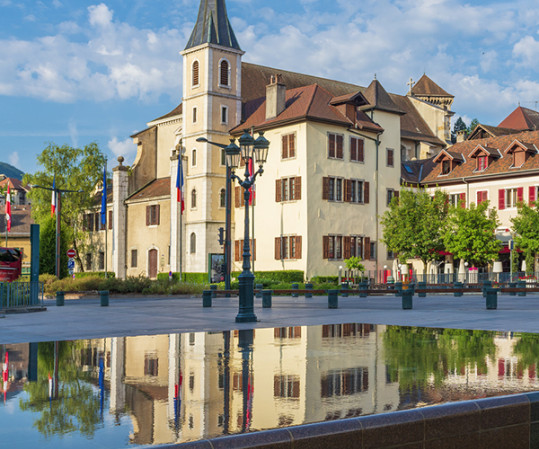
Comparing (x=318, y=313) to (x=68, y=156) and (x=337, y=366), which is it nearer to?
(x=337, y=366)

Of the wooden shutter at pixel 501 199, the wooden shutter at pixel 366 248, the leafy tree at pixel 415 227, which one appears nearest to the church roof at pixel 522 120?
the wooden shutter at pixel 501 199

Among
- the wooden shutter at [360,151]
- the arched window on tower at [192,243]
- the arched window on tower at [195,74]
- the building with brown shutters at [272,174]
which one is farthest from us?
the arched window on tower at [195,74]

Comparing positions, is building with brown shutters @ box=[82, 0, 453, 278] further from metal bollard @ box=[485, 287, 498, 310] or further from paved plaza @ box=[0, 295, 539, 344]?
paved plaza @ box=[0, 295, 539, 344]

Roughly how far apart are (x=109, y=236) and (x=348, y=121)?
26921 mm

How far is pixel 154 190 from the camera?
63000mm

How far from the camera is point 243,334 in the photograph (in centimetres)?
1481

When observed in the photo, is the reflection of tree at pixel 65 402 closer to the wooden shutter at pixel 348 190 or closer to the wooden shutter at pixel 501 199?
the wooden shutter at pixel 348 190

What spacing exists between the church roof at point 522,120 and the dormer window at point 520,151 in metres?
15.5

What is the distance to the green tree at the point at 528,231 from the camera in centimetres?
4812

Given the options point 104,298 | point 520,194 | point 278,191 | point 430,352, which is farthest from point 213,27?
point 430,352

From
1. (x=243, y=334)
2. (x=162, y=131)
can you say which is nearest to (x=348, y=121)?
(x=162, y=131)

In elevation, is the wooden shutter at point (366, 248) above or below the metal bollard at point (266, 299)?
above

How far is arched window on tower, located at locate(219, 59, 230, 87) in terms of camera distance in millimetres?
56281

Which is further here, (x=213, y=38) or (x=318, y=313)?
(x=213, y=38)
